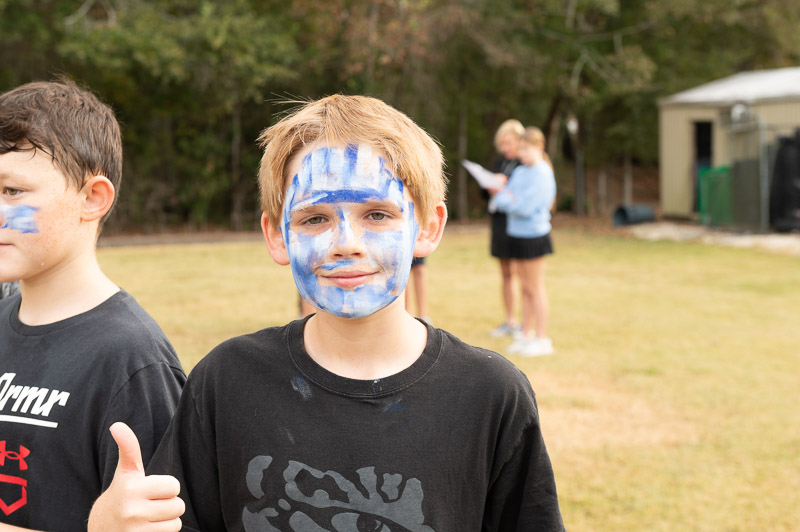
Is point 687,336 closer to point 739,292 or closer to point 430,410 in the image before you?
point 739,292

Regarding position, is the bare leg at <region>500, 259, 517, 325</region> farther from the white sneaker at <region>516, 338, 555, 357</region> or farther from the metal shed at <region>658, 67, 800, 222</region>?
the metal shed at <region>658, 67, 800, 222</region>

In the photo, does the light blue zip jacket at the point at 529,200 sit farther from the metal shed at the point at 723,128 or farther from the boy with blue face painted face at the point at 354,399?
the metal shed at the point at 723,128

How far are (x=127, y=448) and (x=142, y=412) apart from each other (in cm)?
38

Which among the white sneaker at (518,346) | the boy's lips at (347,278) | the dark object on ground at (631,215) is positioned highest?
the boy's lips at (347,278)

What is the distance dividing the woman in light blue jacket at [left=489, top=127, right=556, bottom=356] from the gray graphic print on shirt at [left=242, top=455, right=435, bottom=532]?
19.9ft

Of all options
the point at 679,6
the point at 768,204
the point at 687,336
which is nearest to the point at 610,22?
the point at 679,6

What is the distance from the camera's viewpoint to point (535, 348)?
25.6 ft

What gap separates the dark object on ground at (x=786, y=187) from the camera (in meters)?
17.6

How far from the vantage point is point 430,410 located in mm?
1716

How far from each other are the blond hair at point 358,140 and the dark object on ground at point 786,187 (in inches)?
687

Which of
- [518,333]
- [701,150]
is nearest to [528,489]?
[518,333]

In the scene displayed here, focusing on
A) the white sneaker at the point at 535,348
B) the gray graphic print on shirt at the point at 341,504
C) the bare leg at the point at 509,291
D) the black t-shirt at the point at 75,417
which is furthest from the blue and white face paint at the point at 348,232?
the bare leg at the point at 509,291

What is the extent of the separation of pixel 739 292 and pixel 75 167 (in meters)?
10.9

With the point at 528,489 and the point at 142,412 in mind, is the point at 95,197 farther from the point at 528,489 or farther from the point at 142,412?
the point at 528,489
